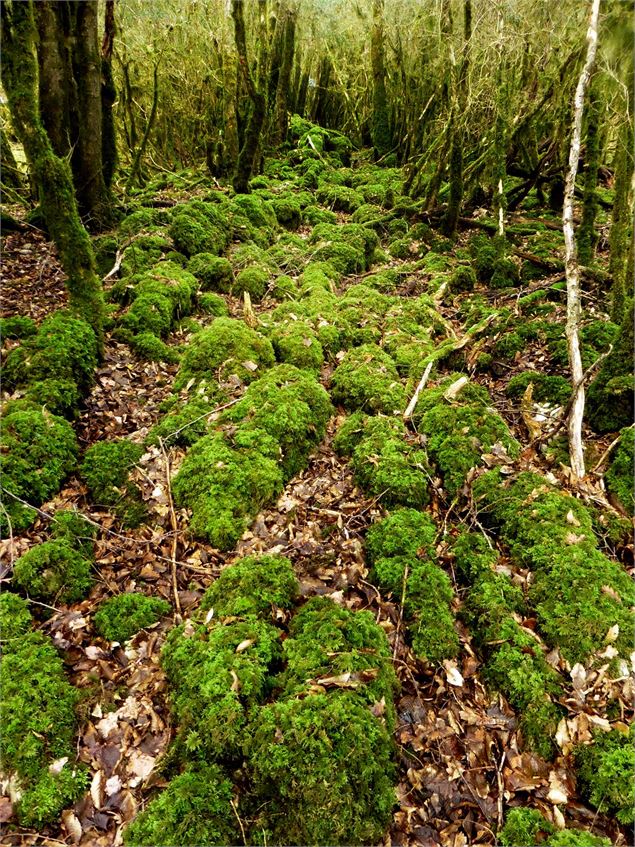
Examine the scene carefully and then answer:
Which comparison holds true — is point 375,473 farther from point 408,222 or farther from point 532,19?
point 532,19

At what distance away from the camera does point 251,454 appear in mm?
5195

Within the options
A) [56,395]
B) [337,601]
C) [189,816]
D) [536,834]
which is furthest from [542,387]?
[56,395]

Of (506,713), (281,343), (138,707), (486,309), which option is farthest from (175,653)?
(486,309)

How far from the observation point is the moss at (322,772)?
2.76 meters

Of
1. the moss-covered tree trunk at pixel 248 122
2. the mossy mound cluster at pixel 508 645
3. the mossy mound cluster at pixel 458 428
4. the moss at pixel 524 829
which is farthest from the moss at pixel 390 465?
the moss-covered tree trunk at pixel 248 122

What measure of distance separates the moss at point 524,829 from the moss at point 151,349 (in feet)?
20.3

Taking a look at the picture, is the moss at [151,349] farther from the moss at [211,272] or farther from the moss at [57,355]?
Answer: the moss at [211,272]

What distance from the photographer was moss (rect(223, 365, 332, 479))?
547 cm

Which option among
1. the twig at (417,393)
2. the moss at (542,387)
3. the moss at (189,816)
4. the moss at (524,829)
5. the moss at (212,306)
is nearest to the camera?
the moss at (189,816)

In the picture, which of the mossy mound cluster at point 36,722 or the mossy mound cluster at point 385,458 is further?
the mossy mound cluster at point 385,458

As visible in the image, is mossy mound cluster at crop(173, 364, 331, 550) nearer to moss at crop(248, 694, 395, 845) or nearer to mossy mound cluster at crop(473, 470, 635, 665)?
moss at crop(248, 694, 395, 845)

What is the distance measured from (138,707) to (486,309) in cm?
747

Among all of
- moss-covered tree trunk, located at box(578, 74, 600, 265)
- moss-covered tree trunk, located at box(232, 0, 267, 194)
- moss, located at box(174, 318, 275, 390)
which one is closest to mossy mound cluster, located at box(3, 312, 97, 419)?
moss, located at box(174, 318, 275, 390)

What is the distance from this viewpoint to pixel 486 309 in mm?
8078
